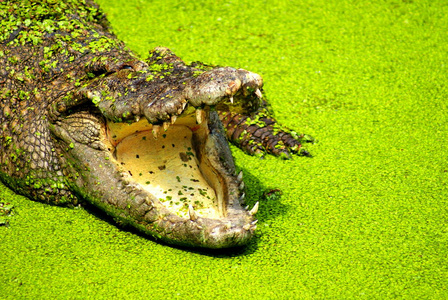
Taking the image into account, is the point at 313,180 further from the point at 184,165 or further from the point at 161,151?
the point at 161,151

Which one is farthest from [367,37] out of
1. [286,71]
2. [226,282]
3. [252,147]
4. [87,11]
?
[226,282]

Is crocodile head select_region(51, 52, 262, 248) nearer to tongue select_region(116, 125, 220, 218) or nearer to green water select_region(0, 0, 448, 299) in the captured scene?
tongue select_region(116, 125, 220, 218)

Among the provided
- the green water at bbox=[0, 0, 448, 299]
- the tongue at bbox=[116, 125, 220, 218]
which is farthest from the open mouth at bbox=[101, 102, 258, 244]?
the green water at bbox=[0, 0, 448, 299]

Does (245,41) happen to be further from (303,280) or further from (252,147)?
(303,280)

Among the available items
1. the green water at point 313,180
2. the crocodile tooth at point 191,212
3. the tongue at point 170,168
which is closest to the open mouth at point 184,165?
the tongue at point 170,168

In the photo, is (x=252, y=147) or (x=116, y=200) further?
(x=252, y=147)

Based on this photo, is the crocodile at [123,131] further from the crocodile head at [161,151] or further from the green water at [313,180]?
the green water at [313,180]
